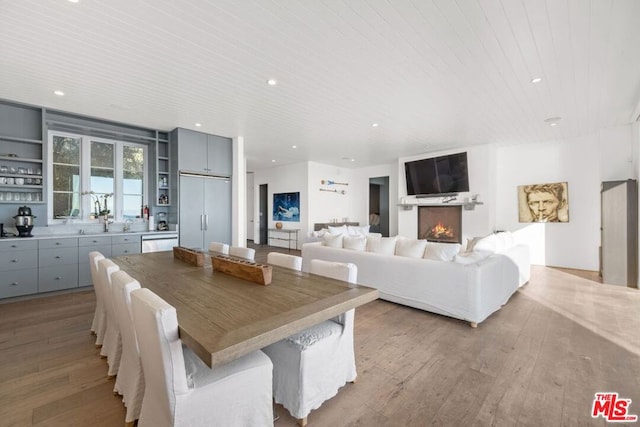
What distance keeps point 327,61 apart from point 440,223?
17.5ft

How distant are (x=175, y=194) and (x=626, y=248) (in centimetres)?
762

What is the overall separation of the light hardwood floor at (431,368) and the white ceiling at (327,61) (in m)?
2.71

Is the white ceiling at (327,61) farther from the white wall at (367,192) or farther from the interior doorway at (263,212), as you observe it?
the interior doorway at (263,212)

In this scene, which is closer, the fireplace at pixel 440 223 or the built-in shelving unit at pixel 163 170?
the built-in shelving unit at pixel 163 170

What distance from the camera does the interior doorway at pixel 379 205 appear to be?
29.3 ft

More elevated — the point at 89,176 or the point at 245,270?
the point at 89,176

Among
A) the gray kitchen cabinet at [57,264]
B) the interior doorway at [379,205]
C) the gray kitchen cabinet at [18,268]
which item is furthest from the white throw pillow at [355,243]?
the interior doorway at [379,205]

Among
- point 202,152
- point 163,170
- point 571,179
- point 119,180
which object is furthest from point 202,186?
point 571,179

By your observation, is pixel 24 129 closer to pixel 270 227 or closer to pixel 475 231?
pixel 270 227

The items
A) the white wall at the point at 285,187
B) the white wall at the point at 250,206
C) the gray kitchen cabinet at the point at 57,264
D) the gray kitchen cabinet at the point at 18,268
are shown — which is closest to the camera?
the gray kitchen cabinet at the point at 18,268

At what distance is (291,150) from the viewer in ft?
22.4

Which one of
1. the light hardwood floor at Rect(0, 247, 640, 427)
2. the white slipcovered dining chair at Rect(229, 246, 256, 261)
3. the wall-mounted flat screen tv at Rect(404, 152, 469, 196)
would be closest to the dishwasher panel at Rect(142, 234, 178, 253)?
the light hardwood floor at Rect(0, 247, 640, 427)

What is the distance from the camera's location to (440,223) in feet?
22.7

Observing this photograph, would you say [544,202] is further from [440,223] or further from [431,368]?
[431,368]
